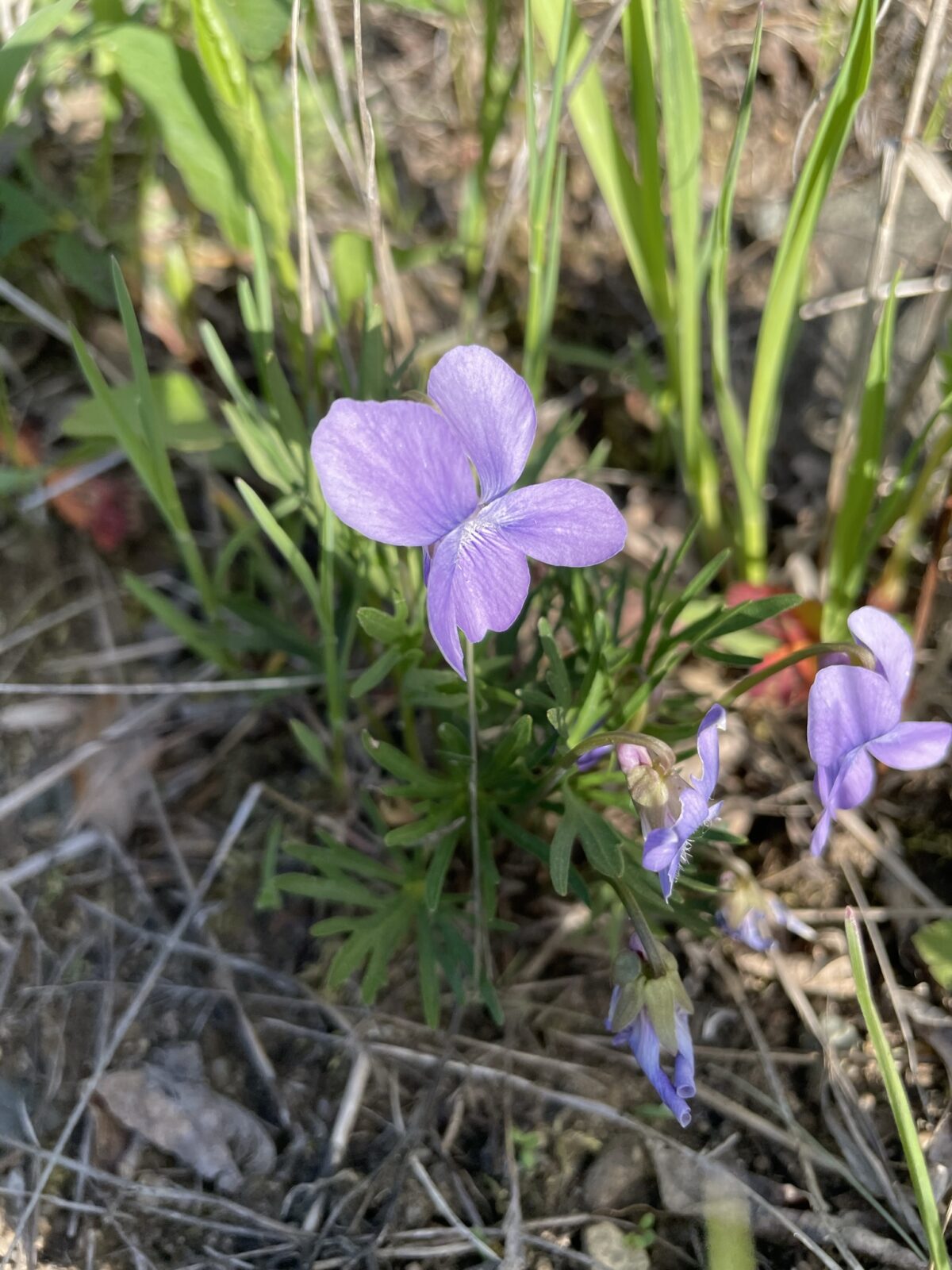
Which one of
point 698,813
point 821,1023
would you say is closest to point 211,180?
point 698,813

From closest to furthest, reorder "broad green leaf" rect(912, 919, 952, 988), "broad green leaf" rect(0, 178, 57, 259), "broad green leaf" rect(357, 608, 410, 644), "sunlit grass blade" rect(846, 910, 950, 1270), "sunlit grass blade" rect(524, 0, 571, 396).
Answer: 1. "sunlit grass blade" rect(846, 910, 950, 1270)
2. "broad green leaf" rect(357, 608, 410, 644)
3. "sunlit grass blade" rect(524, 0, 571, 396)
4. "broad green leaf" rect(912, 919, 952, 988)
5. "broad green leaf" rect(0, 178, 57, 259)

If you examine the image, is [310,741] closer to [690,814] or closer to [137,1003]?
[137,1003]

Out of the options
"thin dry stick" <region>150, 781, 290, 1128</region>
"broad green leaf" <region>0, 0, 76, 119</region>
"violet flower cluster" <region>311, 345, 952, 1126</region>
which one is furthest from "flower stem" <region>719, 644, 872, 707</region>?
"broad green leaf" <region>0, 0, 76, 119</region>

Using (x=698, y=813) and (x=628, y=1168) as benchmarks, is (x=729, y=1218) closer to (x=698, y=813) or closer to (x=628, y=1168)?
(x=628, y=1168)

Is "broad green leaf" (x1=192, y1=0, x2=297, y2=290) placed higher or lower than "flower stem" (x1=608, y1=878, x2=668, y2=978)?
higher

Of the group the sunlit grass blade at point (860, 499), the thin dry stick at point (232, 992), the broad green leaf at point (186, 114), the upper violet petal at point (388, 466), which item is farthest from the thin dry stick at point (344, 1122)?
the broad green leaf at point (186, 114)

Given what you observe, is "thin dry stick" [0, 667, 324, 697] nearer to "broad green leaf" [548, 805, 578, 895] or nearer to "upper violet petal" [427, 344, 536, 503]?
A: "broad green leaf" [548, 805, 578, 895]

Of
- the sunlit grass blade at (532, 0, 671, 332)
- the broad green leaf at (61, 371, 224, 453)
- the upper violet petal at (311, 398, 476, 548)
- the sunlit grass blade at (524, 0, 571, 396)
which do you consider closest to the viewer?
the upper violet petal at (311, 398, 476, 548)
